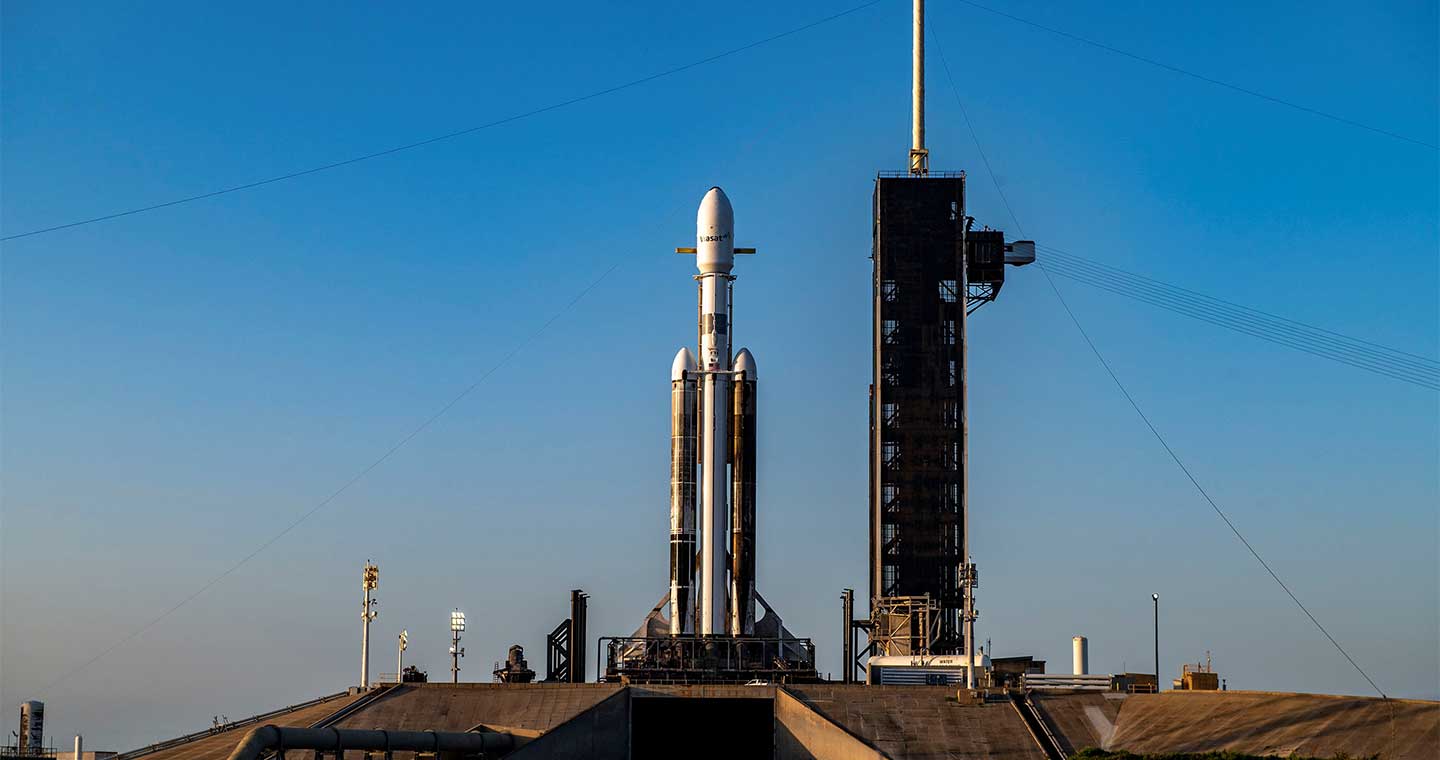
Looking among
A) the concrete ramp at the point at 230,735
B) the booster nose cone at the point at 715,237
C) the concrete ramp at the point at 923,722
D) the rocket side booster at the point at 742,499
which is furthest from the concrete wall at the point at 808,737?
the booster nose cone at the point at 715,237

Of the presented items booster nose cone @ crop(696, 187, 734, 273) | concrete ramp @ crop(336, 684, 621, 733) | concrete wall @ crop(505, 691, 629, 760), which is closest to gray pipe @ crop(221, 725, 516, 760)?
concrete wall @ crop(505, 691, 629, 760)

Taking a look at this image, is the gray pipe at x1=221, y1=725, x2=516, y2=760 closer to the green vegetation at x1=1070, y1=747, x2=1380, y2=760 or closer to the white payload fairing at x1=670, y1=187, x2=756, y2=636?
the white payload fairing at x1=670, y1=187, x2=756, y2=636

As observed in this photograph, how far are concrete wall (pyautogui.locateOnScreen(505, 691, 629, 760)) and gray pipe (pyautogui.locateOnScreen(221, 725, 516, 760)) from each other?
1.42 m

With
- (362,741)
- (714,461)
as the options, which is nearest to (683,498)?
(714,461)

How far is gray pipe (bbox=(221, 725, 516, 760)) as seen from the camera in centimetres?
6059

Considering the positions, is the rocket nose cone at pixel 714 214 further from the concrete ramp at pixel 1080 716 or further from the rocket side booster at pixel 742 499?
the concrete ramp at pixel 1080 716

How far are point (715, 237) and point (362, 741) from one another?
33516 mm

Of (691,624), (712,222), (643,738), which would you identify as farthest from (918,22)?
→ (643,738)

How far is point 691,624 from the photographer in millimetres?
86312

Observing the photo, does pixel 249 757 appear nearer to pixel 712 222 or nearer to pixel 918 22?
pixel 712 222

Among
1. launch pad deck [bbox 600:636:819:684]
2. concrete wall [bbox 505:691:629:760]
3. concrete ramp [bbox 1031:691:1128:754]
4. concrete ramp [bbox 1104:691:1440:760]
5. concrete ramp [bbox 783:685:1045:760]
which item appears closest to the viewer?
concrete ramp [bbox 1104:691:1440:760]

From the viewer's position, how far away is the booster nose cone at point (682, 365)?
88188 millimetres

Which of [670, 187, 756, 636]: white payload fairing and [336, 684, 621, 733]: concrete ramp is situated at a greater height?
[670, 187, 756, 636]: white payload fairing

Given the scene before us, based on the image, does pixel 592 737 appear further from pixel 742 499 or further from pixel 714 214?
pixel 714 214
